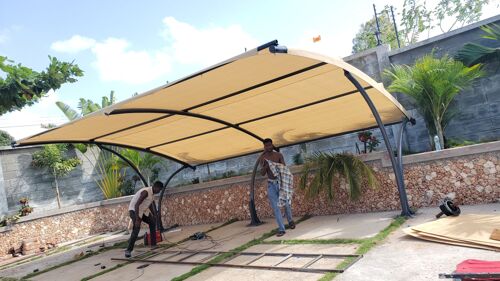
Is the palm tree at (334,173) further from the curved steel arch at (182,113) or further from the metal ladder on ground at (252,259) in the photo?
the metal ladder on ground at (252,259)

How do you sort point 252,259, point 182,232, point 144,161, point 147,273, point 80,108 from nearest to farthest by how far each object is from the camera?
point 252,259 → point 147,273 → point 182,232 → point 144,161 → point 80,108

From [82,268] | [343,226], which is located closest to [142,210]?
[82,268]

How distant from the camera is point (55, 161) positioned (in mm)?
14148

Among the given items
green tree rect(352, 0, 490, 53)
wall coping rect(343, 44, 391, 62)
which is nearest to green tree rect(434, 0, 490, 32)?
green tree rect(352, 0, 490, 53)

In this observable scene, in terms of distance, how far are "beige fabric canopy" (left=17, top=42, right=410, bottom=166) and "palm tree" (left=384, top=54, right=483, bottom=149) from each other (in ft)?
2.11

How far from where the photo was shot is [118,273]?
20.5 feet

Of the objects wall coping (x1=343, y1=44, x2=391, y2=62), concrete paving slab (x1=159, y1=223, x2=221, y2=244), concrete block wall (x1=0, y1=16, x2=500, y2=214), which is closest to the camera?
concrete block wall (x1=0, y1=16, x2=500, y2=214)

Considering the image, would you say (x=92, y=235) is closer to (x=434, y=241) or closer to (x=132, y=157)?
(x=132, y=157)

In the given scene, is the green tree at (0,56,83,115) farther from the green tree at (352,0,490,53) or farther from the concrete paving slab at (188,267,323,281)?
the green tree at (352,0,490,53)

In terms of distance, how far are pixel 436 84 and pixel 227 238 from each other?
5.27 metres

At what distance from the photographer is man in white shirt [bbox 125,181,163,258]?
295 inches

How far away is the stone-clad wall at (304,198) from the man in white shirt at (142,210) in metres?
1.98

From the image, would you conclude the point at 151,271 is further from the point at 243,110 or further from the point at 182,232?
the point at 182,232

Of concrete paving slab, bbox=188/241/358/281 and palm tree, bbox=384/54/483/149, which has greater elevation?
palm tree, bbox=384/54/483/149
